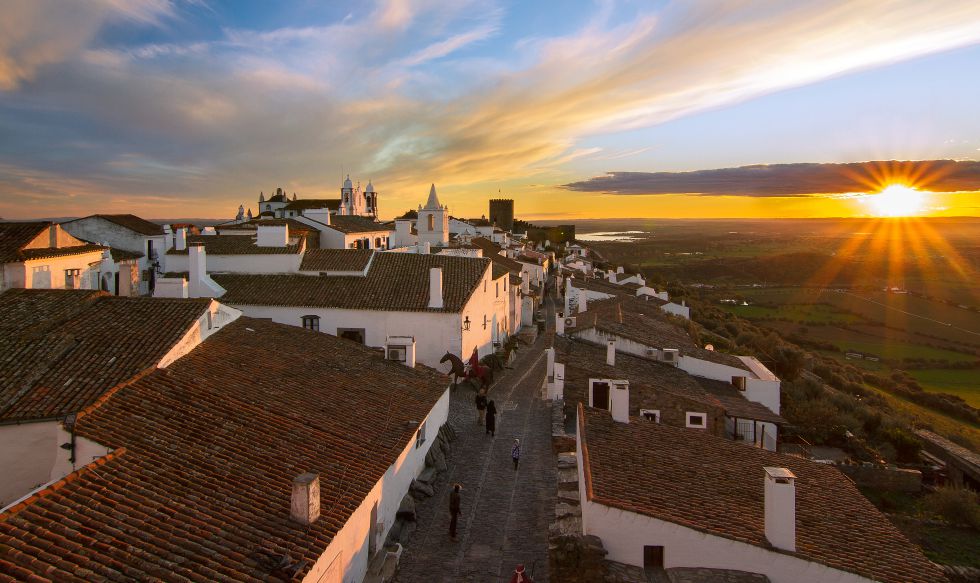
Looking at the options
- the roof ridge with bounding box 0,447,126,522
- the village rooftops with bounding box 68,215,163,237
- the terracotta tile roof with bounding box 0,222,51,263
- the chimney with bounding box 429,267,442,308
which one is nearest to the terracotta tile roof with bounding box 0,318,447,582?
the roof ridge with bounding box 0,447,126,522

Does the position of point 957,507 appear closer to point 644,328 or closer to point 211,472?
point 644,328

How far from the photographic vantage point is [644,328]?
25094 millimetres

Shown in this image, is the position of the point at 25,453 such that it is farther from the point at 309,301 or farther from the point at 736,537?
the point at 309,301

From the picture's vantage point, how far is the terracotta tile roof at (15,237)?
16.0m

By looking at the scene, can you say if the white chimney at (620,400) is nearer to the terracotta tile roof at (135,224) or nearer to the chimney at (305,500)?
the chimney at (305,500)

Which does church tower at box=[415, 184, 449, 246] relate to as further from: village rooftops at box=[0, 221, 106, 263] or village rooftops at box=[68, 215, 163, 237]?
village rooftops at box=[0, 221, 106, 263]

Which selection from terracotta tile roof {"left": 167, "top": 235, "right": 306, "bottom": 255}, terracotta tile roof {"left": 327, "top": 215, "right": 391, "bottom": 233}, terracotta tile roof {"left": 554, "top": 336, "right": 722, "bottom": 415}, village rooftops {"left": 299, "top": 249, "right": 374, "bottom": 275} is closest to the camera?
terracotta tile roof {"left": 554, "top": 336, "right": 722, "bottom": 415}

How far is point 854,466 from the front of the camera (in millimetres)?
19344

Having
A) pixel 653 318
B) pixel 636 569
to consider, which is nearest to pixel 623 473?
pixel 636 569

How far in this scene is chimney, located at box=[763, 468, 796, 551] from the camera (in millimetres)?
8039

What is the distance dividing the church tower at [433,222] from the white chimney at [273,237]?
17474 mm

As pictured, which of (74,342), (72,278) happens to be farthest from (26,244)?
(74,342)

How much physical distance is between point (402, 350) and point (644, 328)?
452 inches

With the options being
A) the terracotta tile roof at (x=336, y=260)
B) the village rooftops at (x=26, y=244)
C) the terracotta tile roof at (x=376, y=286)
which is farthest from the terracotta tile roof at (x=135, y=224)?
the village rooftops at (x=26, y=244)
